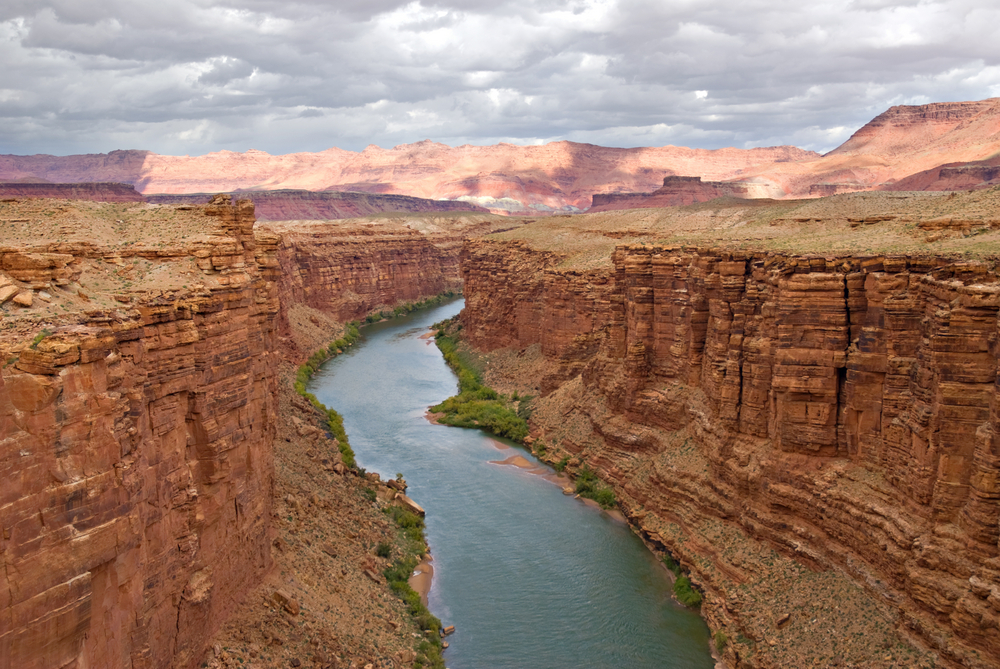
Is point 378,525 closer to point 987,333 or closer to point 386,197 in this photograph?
point 987,333

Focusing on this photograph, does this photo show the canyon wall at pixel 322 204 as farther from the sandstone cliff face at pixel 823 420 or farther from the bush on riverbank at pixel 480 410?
the sandstone cliff face at pixel 823 420

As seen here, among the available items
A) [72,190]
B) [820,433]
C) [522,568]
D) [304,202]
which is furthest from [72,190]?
[820,433]

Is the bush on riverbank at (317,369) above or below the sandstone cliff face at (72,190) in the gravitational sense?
below

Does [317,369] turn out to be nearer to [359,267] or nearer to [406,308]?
[359,267]

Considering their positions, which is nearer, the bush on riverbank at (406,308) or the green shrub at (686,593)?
the green shrub at (686,593)

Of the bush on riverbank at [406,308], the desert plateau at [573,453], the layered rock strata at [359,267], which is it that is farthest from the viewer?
the bush on riverbank at [406,308]

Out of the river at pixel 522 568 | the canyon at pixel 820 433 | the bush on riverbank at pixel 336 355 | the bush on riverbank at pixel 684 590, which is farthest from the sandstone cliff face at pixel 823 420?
the bush on riverbank at pixel 336 355

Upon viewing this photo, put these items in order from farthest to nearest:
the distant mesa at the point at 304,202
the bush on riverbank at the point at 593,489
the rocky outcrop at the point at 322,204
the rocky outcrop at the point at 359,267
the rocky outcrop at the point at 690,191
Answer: the rocky outcrop at the point at 322,204, the rocky outcrop at the point at 690,191, the distant mesa at the point at 304,202, the rocky outcrop at the point at 359,267, the bush on riverbank at the point at 593,489

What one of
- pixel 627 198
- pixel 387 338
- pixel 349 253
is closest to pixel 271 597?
pixel 387 338
